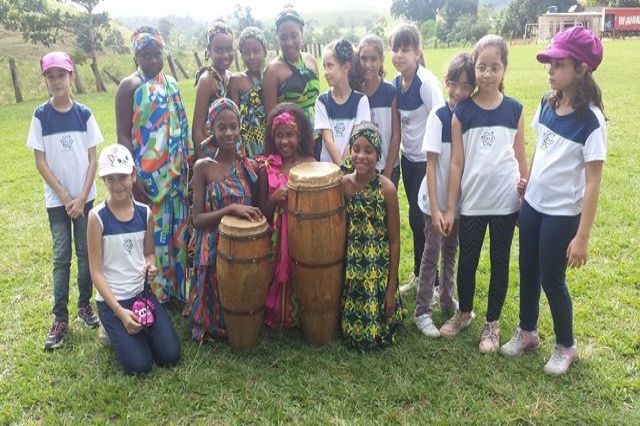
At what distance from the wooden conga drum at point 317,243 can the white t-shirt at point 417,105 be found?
882mm

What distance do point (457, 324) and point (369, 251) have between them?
0.90m

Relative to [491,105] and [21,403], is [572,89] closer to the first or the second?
[491,105]

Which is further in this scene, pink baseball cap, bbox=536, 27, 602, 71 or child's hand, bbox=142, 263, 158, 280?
child's hand, bbox=142, 263, 158, 280

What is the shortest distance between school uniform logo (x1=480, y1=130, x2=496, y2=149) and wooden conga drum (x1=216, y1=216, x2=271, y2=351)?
4.89 ft

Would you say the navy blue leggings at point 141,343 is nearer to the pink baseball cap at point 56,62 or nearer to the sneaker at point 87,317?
the sneaker at point 87,317

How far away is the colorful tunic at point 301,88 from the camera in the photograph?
4.28 m

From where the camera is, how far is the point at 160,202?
418 centimetres

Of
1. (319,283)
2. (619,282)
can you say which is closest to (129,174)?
(319,283)

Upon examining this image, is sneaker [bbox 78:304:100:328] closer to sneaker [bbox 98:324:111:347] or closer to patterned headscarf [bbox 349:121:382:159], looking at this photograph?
sneaker [bbox 98:324:111:347]

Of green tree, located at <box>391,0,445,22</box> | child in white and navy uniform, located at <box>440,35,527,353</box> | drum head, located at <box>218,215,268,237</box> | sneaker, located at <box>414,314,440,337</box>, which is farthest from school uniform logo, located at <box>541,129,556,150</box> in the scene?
green tree, located at <box>391,0,445,22</box>

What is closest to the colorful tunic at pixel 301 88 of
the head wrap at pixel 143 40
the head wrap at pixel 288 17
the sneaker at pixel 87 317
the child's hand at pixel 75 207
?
the head wrap at pixel 288 17

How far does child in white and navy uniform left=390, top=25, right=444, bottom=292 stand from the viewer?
4062mm

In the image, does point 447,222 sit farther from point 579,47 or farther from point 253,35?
point 253,35

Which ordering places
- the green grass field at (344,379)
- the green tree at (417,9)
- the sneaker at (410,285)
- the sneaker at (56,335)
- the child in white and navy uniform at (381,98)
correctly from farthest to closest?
the green tree at (417,9), the sneaker at (410,285), the child in white and navy uniform at (381,98), the sneaker at (56,335), the green grass field at (344,379)
